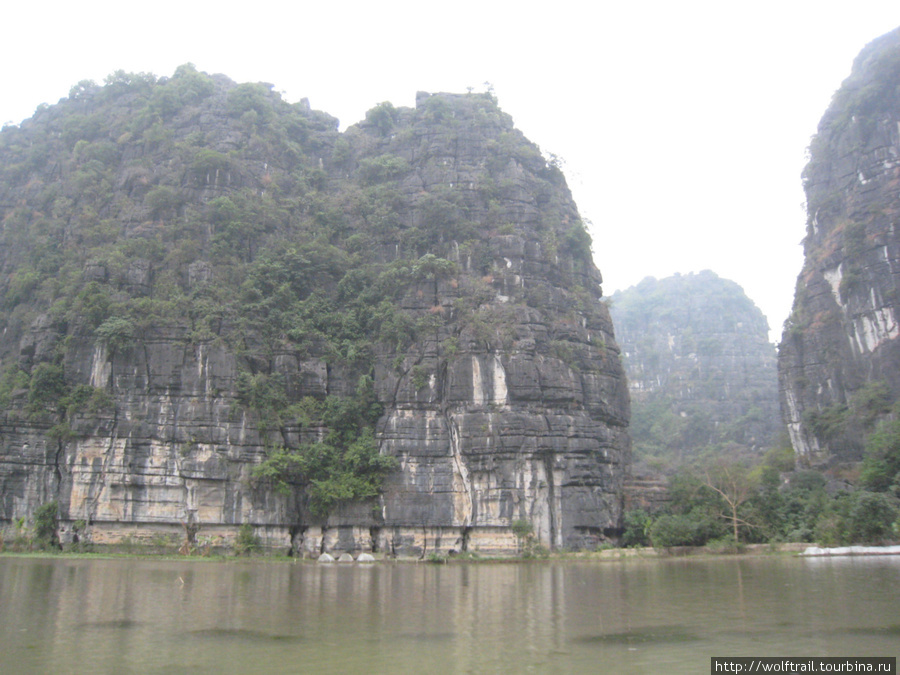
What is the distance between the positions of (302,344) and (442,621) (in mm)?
30057

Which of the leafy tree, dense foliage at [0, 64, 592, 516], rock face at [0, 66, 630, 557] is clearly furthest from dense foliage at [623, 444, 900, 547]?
the leafy tree

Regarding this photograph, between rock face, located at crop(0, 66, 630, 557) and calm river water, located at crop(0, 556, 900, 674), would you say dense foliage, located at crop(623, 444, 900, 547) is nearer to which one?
rock face, located at crop(0, 66, 630, 557)

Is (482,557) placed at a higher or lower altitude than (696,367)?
lower

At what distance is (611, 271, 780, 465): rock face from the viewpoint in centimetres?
7681

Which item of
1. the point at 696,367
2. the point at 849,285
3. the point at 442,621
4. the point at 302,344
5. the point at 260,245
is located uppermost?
the point at 260,245

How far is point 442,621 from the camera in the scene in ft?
45.4

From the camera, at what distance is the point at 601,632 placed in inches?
474

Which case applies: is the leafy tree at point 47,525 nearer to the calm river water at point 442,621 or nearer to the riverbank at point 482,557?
the riverbank at point 482,557

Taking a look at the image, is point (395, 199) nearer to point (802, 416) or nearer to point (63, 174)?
point (63, 174)

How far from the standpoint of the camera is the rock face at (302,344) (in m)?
37.2

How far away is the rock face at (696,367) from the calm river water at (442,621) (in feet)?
160

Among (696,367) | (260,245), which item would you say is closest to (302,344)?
(260,245)

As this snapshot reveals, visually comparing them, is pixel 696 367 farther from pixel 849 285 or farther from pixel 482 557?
pixel 482 557

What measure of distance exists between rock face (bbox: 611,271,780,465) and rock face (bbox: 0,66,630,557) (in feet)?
99.3
